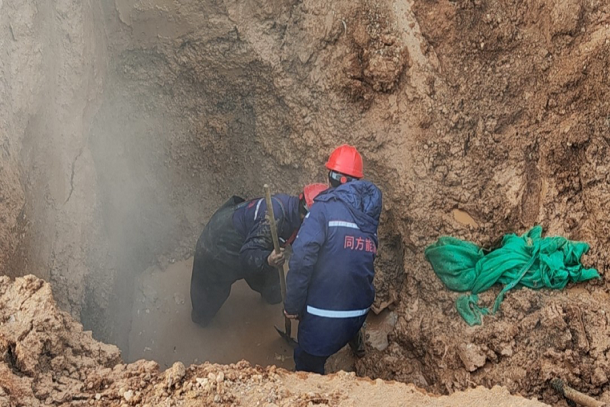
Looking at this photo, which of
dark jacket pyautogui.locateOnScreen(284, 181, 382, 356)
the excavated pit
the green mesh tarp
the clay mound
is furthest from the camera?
the green mesh tarp

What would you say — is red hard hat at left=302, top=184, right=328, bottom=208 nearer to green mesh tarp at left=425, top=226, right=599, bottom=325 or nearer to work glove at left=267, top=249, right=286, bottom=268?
work glove at left=267, top=249, right=286, bottom=268

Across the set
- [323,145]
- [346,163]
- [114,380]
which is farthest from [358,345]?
[114,380]

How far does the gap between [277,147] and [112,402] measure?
10.9 feet

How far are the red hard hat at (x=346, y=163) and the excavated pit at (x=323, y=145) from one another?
0.73 m

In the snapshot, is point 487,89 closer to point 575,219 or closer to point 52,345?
point 575,219

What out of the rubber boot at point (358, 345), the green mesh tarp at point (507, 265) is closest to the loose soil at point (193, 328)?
the rubber boot at point (358, 345)

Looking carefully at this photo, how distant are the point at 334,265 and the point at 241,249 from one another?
0.80m

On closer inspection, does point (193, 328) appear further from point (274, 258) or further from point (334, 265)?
point (334, 265)

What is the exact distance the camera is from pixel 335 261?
3.71m

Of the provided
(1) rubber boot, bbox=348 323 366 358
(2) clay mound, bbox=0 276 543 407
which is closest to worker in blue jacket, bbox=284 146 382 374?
(1) rubber boot, bbox=348 323 366 358

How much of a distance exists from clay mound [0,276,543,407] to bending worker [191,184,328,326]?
56.5 inches

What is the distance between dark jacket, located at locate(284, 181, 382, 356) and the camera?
12.0ft

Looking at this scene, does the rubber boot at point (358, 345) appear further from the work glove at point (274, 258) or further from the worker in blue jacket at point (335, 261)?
the work glove at point (274, 258)

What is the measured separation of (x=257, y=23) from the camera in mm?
4895
